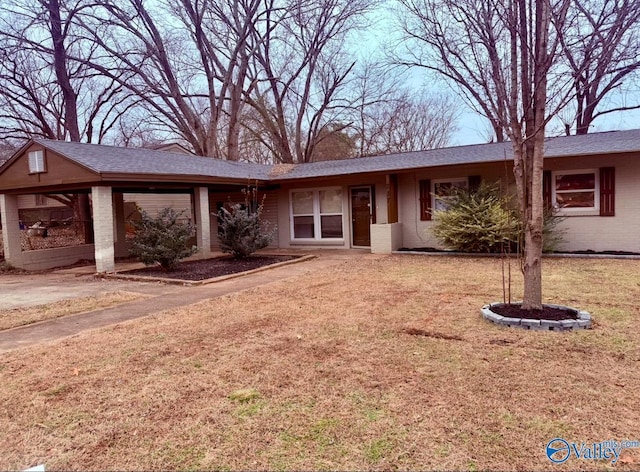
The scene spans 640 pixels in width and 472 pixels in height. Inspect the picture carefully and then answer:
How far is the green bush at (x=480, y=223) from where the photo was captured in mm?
9555

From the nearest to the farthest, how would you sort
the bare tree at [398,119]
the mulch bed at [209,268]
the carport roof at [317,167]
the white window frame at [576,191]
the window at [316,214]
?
1. the mulch bed at [209,268]
2. the carport roof at [317,167]
3. the white window frame at [576,191]
4. the window at [316,214]
5. the bare tree at [398,119]

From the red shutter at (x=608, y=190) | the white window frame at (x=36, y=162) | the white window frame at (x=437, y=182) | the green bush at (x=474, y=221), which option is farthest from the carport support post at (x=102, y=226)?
the red shutter at (x=608, y=190)

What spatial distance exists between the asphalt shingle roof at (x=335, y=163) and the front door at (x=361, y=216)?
2.63ft

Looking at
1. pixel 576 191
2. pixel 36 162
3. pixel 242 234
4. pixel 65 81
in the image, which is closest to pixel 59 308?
pixel 242 234

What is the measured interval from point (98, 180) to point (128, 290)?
271 centimetres

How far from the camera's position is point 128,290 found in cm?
730

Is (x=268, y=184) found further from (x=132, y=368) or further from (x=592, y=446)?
(x=592, y=446)

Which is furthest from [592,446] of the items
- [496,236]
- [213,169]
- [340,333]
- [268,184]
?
[268,184]

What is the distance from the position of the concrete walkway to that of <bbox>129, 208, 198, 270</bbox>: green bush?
0.92 meters

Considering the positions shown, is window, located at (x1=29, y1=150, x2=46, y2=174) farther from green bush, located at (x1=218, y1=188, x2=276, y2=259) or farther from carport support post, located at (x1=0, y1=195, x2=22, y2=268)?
green bush, located at (x1=218, y1=188, x2=276, y2=259)

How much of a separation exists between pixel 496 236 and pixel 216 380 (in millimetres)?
8127

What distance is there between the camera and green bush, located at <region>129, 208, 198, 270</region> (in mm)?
8938

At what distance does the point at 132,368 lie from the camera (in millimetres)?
3508

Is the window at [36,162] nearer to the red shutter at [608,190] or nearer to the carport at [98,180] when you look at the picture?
the carport at [98,180]
